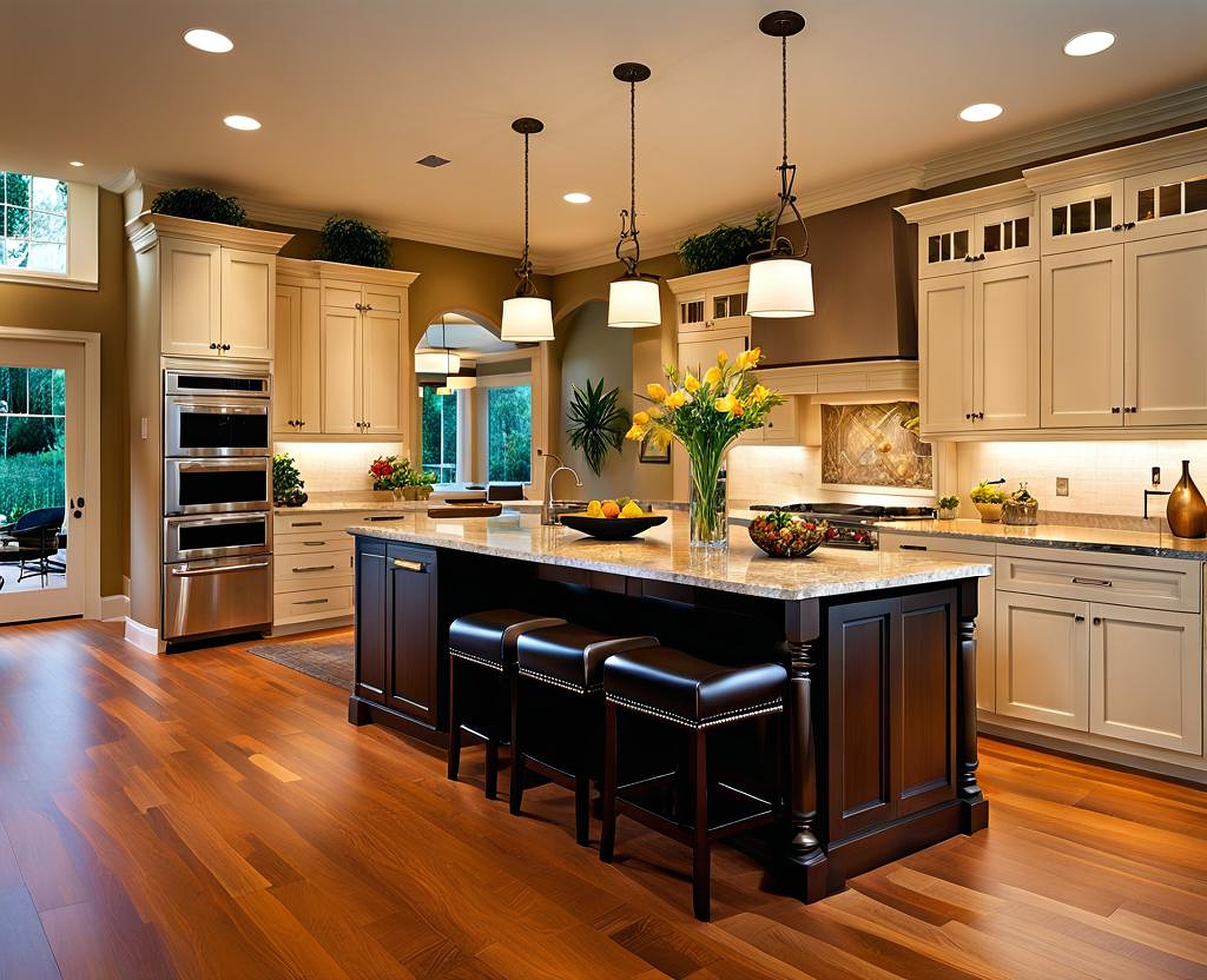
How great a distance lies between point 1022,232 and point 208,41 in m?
3.93

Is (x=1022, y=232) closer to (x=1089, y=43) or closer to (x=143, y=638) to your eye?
(x=1089, y=43)

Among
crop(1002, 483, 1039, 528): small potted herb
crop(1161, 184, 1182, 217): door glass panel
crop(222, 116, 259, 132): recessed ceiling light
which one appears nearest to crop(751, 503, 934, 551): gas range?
crop(1002, 483, 1039, 528): small potted herb

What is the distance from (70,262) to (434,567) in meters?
4.44

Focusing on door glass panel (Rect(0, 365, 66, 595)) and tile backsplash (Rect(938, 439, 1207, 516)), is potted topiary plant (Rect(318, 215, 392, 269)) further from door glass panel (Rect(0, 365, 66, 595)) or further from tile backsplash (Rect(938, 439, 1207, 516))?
tile backsplash (Rect(938, 439, 1207, 516))

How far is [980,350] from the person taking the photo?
16.3 ft

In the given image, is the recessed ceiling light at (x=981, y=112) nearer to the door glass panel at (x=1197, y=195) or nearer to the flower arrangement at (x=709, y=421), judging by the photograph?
the door glass panel at (x=1197, y=195)

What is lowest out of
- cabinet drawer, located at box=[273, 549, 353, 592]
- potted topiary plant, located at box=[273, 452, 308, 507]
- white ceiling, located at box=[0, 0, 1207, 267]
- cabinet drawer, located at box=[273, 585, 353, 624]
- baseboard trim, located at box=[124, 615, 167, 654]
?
baseboard trim, located at box=[124, 615, 167, 654]

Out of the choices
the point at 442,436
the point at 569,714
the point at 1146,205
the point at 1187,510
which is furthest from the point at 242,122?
the point at 442,436

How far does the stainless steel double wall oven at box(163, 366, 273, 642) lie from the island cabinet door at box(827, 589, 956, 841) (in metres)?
4.67

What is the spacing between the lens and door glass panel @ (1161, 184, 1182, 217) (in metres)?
4.17

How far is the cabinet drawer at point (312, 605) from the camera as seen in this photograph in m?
6.58

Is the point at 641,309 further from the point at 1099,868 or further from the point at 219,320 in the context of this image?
the point at 219,320

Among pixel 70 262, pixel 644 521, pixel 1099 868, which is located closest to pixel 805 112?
pixel 644 521

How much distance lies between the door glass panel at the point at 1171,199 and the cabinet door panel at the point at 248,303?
17.2 feet
